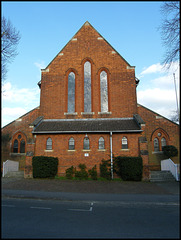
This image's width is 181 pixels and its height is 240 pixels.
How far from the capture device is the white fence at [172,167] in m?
19.0

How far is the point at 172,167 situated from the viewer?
19969mm

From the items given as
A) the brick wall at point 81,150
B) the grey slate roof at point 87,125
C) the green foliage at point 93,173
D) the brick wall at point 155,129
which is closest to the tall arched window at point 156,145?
the brick wall at point 155,129

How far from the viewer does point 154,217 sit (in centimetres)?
812

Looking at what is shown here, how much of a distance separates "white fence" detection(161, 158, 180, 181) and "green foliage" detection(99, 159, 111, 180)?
6.05m

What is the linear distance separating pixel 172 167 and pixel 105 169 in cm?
644

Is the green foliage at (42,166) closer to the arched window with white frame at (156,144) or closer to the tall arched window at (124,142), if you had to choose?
the tall arched window at (124,142)

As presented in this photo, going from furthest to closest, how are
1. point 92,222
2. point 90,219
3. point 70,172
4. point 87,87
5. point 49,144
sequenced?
point 87,87 → point 49,144 → point 70,172 → point 90,219 → point 92,222

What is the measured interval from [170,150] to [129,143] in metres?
4.87

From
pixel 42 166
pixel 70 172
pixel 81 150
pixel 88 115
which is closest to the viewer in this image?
pixel 42 166

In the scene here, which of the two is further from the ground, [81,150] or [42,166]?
[81,150]

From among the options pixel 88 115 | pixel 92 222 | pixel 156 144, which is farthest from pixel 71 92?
pixel 92 222

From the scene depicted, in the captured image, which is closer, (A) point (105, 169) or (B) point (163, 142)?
(A) point (105, 169)

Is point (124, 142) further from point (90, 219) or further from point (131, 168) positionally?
point (90, 219)

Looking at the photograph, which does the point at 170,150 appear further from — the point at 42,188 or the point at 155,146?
the point at 42,188
